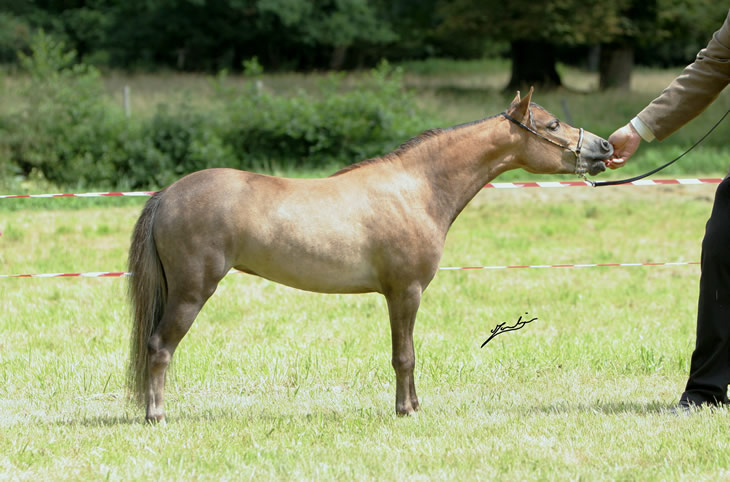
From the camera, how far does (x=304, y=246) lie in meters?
5.33

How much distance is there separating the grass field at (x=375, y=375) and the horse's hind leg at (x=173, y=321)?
0.37 metres

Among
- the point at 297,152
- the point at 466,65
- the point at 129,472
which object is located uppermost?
the point at 129,472

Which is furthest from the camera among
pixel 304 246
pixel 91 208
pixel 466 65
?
pixel 466 65

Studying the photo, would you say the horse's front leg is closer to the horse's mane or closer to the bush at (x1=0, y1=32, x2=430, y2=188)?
the horse's mane

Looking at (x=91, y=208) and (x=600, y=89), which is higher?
(x=91, y=208)

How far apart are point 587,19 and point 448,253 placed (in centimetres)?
2087

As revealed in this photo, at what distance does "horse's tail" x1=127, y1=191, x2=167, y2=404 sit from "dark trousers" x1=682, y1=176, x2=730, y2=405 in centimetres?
327

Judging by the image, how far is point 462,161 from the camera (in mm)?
5719

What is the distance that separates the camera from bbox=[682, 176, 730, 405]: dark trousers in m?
5.58

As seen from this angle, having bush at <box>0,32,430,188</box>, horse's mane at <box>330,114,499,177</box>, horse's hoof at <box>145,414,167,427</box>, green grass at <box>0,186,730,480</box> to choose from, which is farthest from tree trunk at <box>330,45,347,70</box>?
horse's hoof at <box>145,414,167,427</box>

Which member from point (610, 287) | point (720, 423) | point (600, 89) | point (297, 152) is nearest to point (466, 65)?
point (600, 89)

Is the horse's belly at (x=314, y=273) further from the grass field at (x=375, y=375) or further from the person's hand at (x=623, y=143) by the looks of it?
the person's hand at (x=623, y=143)

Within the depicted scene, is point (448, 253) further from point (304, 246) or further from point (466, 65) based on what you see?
point (466, 65)

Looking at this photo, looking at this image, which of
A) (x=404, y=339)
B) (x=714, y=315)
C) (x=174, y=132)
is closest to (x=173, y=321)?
(x=404, y=339)
